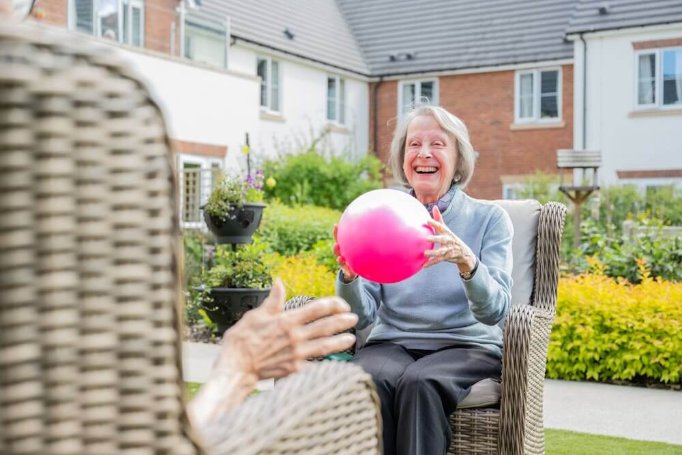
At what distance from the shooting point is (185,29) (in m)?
16.1

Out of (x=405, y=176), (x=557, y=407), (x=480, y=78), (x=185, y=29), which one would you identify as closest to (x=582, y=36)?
(x=480, y=78)

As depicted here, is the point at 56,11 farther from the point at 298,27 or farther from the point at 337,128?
the point at 337,128

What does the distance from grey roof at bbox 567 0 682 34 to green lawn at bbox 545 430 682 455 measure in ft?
51.1

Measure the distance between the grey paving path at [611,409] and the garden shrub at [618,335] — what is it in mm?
141

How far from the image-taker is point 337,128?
22281mm

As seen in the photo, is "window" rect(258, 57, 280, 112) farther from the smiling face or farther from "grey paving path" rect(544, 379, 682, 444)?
the smiling face

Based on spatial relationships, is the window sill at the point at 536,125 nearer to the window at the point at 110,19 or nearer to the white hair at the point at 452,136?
the window at the point at 110,19

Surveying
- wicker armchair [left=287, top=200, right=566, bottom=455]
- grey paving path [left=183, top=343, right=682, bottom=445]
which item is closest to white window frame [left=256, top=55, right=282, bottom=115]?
grey paving path [left=183, top=343, right=682, bottom=445]

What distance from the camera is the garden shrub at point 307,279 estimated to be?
8102mm

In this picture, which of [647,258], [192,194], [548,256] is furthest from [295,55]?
[548,256]

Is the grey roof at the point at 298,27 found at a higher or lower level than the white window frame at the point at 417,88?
higher

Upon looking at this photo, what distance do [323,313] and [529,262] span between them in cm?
271

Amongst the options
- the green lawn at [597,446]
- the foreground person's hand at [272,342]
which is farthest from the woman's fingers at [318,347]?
the green lawn at [597,446]

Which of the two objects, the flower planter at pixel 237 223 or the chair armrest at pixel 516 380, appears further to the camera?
the flower planter at pixel 237 223
